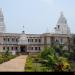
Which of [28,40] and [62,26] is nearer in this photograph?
[28,40]

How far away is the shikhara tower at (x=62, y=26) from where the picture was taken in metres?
50.6

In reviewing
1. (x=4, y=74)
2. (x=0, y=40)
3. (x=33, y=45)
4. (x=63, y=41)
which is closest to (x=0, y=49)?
(x=0, y=40)

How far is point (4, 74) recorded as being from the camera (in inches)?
90.7

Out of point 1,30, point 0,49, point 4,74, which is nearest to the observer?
point 4,74

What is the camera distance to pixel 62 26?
166 feet

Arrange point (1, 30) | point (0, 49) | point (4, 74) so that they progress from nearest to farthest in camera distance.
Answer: point (4, 74)
point (0, 49)
point (1, 30)

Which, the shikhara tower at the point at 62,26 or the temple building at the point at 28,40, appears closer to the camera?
the temple building at the point at 28,40

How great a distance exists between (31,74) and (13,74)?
144 mm

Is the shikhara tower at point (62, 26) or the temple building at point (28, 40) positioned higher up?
the shikhara tower at point (62, 26)

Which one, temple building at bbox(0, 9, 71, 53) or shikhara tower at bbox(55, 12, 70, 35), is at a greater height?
shikhara tower at bbox(55, 12, 70, 35)

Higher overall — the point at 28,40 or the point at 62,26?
the point at 62,26

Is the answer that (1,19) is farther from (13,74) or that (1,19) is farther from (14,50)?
(13,74)

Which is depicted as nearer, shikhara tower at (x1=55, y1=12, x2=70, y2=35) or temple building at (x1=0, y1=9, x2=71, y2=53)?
temple building at (x1=0, y1=9, x2=71, y2=53)

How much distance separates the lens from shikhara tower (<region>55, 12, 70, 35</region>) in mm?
50625
